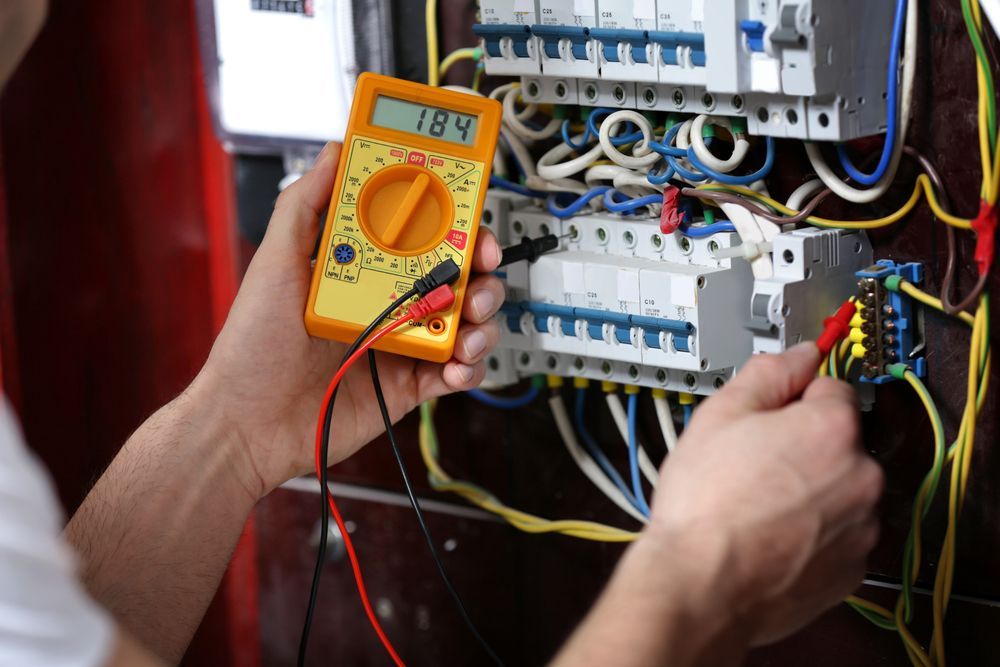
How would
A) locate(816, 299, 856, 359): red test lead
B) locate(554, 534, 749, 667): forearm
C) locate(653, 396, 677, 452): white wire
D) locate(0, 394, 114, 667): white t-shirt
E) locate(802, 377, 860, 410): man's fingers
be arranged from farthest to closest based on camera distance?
locate(653, 396, 677, 452): white wire
locate(816, 299, 856, 359): red test lead
locate(802, 377, 860, 410): man's fingers
locate(554, 534, 749, 667): forearm
locate(0, 394, 114, 667): white t-shirt

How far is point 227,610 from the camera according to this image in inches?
59.5

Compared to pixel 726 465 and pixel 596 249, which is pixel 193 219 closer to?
pixel 596 249

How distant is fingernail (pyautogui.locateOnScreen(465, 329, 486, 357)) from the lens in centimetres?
101

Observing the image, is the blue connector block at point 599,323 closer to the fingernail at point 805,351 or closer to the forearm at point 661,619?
Result: the fingernail at point 805,351

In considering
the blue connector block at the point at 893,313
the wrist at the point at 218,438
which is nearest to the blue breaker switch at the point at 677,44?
the blue connector block at the point at 893,313

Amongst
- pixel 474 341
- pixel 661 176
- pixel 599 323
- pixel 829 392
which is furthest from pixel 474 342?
pixel 829 392

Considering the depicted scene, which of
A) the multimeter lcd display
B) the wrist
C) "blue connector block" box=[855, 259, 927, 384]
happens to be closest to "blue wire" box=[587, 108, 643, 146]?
the multimeter lcd display

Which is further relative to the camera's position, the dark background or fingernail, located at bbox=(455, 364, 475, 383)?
the dark background

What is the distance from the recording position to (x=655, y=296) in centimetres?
98

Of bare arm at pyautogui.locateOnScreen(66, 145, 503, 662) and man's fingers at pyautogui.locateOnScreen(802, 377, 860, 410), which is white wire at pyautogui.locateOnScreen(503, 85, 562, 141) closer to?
bare arm at pyautogui.locateOnScreen(66, 145, 503, 662)

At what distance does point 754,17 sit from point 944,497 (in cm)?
43

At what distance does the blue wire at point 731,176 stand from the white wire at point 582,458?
31cm

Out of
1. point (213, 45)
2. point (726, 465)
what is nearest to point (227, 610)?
point (213, 45)

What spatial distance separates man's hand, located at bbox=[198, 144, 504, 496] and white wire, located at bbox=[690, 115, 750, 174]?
0.62 ft
